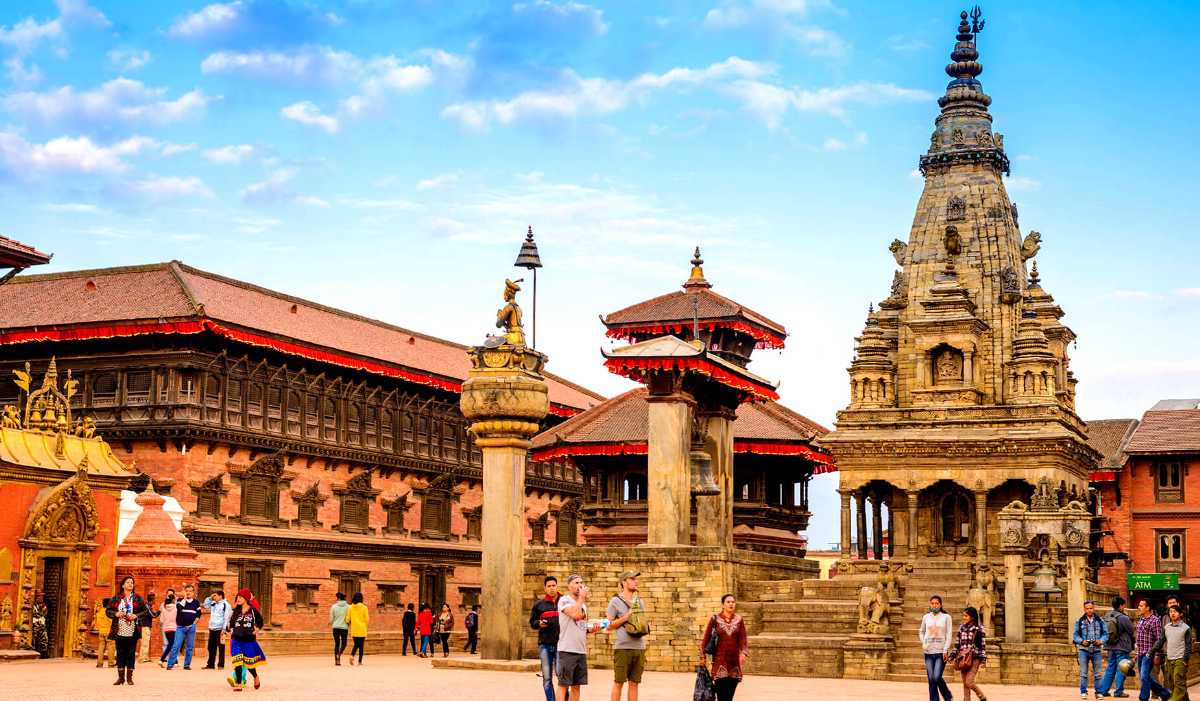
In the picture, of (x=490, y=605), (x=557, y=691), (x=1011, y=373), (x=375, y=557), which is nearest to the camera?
(x=557, y=691)

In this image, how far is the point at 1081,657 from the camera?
26.8 metres

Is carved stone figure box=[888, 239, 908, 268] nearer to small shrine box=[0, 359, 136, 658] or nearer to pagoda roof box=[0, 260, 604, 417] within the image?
pagoda roof box=[0, 260, 604, 417]

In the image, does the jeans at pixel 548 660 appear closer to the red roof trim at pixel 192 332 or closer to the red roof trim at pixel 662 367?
the red roof trim at pixel 662 367

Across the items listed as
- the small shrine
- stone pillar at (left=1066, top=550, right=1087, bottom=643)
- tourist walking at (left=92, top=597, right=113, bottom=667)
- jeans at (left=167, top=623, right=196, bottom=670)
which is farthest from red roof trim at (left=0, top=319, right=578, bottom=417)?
stone pillar at (left=1066, top=550, right=1087, bottom=643)

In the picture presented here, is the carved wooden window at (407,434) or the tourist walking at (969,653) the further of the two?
the carved wooden window at (407,434)

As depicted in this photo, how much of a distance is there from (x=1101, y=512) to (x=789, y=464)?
15327mm

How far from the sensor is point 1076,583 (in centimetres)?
3194

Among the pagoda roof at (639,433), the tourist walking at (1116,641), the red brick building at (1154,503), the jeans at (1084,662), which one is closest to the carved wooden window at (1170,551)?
the red brick building at (1154,503)

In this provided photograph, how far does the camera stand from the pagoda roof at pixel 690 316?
2066 inches

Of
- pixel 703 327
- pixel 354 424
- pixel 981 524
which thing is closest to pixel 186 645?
pixel 354 424

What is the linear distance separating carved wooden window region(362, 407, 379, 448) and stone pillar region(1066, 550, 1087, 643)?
928 inches

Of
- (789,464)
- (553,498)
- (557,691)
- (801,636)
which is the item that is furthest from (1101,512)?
(557,691)

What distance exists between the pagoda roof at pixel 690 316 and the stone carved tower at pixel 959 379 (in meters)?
5.70

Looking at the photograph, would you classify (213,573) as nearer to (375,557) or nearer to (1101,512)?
(375,557)
